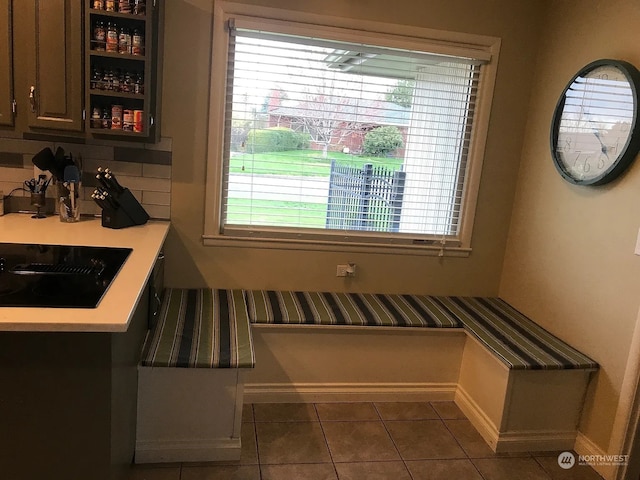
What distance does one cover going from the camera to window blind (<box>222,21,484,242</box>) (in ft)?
9.42

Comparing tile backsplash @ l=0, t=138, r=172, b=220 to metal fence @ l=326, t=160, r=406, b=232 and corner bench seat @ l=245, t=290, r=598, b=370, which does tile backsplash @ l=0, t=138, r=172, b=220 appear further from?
metal fence @ l=326, t=160, r=406, b=232

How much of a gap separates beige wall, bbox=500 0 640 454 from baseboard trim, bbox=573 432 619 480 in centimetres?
3

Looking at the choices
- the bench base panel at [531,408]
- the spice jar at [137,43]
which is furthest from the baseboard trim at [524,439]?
the spice jar at [137,43]

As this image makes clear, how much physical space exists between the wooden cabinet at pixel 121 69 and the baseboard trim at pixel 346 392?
4.96 ft

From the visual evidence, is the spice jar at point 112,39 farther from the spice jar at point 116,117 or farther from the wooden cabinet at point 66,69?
the spice jar at point 116,117

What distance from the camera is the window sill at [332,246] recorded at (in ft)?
9.80

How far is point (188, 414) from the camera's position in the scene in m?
2.24

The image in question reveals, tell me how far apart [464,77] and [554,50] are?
0.52 metres

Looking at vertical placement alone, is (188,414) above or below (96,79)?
below

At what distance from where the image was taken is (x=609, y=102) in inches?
97.0

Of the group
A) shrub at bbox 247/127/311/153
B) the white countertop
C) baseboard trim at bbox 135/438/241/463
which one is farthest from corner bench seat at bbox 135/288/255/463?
A: shrub at bbox 247/127/311/153

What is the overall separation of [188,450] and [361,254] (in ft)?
4.93

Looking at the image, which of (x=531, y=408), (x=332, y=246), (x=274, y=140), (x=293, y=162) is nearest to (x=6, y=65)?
(x=274, y=140)

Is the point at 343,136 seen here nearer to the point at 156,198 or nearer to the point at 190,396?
the point at 156,198
